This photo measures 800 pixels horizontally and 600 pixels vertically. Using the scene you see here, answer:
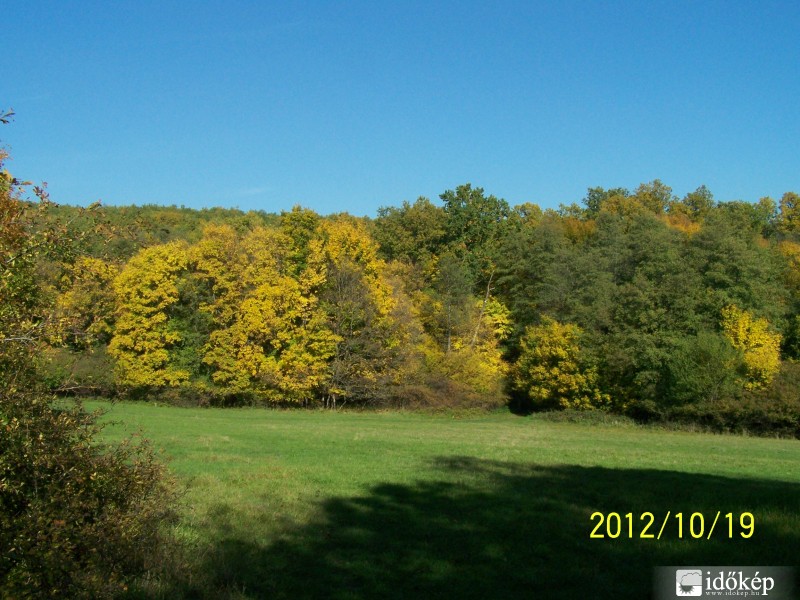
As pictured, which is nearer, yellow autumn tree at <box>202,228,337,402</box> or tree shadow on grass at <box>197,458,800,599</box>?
tree shadow on grass at <box>197,458,800,599</box>

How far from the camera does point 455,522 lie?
11289mm

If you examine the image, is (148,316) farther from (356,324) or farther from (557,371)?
(557,371)

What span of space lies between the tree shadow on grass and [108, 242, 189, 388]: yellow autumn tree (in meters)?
38.6

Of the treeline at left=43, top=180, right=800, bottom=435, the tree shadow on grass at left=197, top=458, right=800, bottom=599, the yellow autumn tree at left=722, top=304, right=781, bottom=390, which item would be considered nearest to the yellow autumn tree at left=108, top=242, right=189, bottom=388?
the treeline at left=43, top=180, right=800, bottom=435

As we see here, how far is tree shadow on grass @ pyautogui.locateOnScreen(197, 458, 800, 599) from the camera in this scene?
8.45m

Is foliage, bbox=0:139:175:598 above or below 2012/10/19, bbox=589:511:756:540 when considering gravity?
above

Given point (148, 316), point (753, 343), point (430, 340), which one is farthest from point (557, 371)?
point (148, 316)

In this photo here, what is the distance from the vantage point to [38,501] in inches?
291

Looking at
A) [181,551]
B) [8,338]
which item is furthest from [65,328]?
[181,551]

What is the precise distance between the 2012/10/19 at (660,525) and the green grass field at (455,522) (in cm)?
6

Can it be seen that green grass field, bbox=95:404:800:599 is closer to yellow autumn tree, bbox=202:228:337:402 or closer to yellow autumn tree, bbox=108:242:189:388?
yellow autumn tree, bbox=202:228:337:402

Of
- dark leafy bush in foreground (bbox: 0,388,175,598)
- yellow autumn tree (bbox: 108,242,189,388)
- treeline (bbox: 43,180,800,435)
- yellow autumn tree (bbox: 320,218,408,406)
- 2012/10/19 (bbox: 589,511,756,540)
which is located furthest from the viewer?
yellow autumn tree (bbox: 320,218,408,406)

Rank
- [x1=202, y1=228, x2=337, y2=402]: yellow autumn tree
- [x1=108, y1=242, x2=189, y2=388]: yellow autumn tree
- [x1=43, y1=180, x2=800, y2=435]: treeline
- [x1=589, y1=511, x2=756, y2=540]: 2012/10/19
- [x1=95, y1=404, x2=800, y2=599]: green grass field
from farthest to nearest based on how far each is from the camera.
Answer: [x1=202, y1=228, x2=337, y2=402]: yellow autumn tree
[x1=108, y1=242, x2=189, y2=388]: yellow autumn tree
[x1=43, y1=180, x2=800, y2=435]: treeline
[x1=589, y1=511, x2=756, y2=540]: 2012/10/19
[x1=95, y1=404, x2=800, y2=599]: green grass field

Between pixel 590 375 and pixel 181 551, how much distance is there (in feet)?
149
